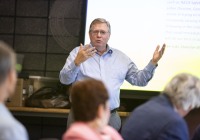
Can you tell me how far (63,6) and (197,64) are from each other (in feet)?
4.88

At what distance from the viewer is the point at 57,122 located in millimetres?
4188

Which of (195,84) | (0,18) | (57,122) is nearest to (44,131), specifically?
(57,122)

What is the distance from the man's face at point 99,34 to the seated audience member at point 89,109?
150 centimetres

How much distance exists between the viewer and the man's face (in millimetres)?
3088

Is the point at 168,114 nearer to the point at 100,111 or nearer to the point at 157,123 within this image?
the point at 157,123

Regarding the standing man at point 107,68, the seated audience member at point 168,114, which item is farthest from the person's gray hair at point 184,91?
the standing man at point 107,68

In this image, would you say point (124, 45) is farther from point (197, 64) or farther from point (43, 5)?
point (43, 5)

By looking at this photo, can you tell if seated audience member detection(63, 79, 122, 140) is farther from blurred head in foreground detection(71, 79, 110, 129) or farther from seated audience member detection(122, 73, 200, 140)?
seated audience member detection(122, 73, 200, 140)

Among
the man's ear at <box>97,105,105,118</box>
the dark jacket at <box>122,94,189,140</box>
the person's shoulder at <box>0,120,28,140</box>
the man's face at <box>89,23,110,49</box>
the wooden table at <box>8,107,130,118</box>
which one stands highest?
the man's face at <box>89,23,110,49</box>

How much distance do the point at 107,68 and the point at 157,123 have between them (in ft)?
4.42

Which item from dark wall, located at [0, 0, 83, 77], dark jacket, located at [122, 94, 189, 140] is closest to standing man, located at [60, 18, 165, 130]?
dark wall, located at [0, 0, 83, 77]

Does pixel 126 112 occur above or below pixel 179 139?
below

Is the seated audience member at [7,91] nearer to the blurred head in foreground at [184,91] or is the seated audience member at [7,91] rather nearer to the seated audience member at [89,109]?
the seated audience member at [89,109]

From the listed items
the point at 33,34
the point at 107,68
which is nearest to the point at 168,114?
the point at 107,68
